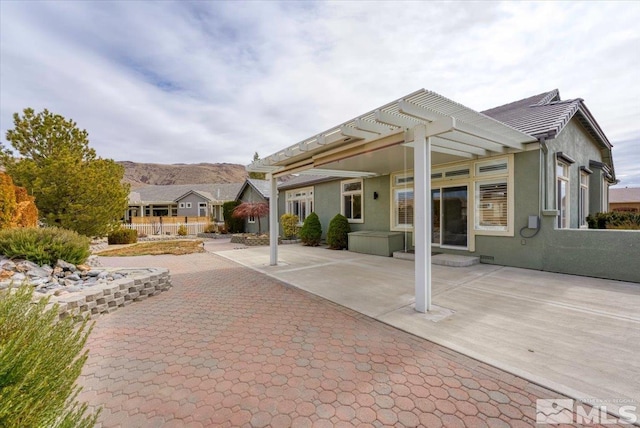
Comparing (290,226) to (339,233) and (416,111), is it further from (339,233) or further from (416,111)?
(416,111)

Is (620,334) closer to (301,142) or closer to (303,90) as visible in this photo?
(301,142)

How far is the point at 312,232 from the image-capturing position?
13461 millimetres

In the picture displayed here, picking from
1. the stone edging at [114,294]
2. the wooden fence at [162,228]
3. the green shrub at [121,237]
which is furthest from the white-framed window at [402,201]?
the wooden fence at [162,228]

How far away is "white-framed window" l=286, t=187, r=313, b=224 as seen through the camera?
1584 cm

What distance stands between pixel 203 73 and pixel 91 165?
6.81m

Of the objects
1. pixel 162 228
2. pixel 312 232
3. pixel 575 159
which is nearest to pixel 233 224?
pixel 162 228

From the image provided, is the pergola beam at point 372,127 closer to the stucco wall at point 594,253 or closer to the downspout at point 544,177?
the downspout at point 544,177

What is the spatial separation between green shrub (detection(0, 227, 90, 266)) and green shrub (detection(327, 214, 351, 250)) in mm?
8348

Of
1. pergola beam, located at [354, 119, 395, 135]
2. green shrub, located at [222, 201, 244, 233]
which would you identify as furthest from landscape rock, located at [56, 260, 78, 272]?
green shrub, located at [222, 201, 244, 233]

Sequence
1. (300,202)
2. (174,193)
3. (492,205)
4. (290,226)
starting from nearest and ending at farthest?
(492,205) < (290,226) < (300,202) < (174,193)

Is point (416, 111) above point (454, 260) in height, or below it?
above

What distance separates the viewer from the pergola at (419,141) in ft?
14.5

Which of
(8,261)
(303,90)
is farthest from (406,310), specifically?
(303,90)

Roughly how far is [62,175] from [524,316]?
47.0 ft
